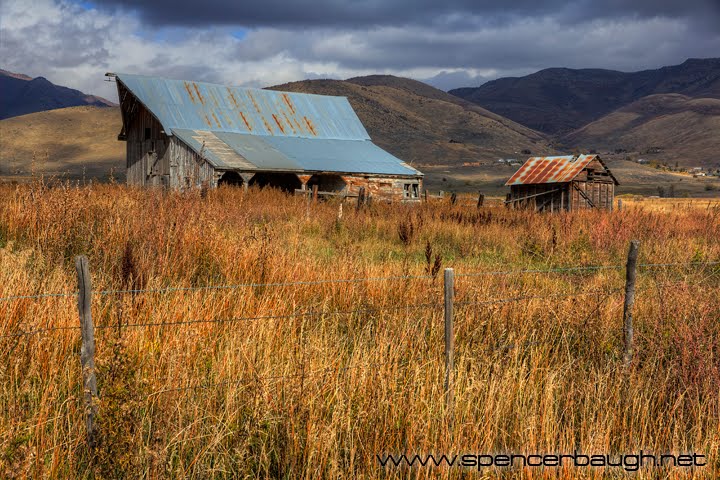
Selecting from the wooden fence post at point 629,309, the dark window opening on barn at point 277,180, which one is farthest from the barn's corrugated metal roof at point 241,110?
the wooden fence post at point 629,309

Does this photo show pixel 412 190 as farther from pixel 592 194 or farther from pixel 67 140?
pixel 67 140

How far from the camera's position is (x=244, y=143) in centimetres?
2873

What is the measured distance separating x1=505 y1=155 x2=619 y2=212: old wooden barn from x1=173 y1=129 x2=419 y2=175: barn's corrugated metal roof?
18.4ft

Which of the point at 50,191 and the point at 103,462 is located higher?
the point at 50,191

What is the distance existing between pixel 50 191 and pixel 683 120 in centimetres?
15319

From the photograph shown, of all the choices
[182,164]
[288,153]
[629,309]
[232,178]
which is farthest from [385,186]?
[629,309]

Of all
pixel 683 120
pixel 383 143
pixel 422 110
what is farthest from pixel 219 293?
pixel 683 120

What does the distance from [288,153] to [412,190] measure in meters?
6.40

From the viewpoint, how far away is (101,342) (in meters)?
4.87

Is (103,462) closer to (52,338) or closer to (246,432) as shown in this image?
(246,432)

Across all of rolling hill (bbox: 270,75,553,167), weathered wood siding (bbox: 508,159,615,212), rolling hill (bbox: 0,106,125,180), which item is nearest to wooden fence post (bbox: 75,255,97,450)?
weathered wood siding (bbox: 508,159,615,212)

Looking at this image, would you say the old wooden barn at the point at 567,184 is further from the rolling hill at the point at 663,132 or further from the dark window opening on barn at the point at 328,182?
the rolling hill at the point at 663,132

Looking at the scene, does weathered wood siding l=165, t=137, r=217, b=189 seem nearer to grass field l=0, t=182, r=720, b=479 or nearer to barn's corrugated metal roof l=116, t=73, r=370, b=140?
barn's corrugated metal roof l=116, t=73, r=370, b=140

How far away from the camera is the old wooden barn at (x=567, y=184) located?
2698 centimetres
